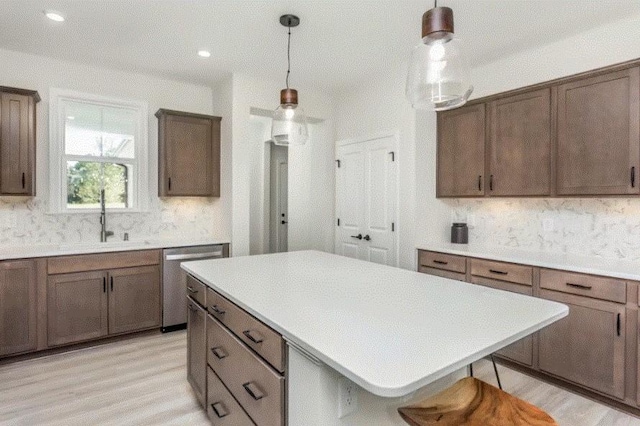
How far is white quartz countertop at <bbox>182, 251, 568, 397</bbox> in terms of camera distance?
0.98 m

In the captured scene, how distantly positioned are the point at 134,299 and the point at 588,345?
3.84m

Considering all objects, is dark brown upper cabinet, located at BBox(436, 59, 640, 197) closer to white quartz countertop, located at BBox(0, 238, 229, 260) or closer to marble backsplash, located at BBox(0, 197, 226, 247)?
white quartz countertop, located at BBox(0, 238, 229, 260)

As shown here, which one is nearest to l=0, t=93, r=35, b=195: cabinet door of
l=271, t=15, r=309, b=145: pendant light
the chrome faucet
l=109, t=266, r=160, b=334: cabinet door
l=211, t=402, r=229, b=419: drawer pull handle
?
the chrome faucet

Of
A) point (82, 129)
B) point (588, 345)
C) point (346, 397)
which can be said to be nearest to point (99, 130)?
point (82, 129)

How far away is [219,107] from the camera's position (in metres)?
4.28

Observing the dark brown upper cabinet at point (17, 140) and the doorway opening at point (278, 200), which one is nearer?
the dark brown upper cabinet at point (17, 140)

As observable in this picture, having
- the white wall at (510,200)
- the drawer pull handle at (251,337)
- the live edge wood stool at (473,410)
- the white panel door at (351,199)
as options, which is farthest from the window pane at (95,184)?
the live edge wood stool at (473,410)

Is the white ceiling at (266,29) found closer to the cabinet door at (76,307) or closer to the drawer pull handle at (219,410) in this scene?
the cabinet door at (76,307)

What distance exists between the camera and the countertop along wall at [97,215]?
3.41 m

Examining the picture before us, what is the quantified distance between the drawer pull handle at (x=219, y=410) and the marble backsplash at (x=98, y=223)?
257cm

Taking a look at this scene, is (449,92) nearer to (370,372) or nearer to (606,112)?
(370,372)

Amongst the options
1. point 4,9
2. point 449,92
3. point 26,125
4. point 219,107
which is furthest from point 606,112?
point 26,125

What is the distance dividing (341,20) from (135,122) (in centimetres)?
258

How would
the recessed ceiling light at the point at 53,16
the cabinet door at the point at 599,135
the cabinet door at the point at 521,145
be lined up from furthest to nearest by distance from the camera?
the cabinet door at the point at 521,145 < the recessed ceiling light at the point at 53,16 < the cabinet door at the point at 599,135
